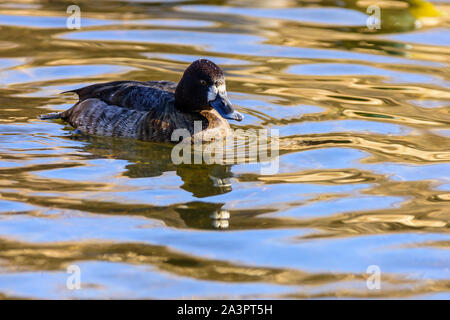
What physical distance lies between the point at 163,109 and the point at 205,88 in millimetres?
507

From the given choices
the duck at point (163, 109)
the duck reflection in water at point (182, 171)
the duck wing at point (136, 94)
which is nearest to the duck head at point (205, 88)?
the duck at point (163, 109)

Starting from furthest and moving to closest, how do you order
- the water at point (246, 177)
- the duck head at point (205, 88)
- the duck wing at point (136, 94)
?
the duck wing at point (136, 94) → the duck head at point (205, 88) → the water at point (246, 177)

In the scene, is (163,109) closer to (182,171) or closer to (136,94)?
(136,94)

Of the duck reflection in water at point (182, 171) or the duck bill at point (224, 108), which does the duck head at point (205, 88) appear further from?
the duck reflection in water at point (182, 171)

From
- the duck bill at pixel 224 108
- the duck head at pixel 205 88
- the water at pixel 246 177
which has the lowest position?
the water at pixel 246 177

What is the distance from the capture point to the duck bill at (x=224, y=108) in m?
7.96

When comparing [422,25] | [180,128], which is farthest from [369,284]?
[422,25]

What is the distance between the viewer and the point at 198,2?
14375 mm

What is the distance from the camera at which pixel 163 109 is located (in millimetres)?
8320

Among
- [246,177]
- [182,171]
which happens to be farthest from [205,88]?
[246,177]

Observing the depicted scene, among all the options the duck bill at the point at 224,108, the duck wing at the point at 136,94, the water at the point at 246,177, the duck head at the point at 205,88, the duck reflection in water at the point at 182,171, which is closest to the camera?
the water at the point at 246,177

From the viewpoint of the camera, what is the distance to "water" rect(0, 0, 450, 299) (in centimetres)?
543

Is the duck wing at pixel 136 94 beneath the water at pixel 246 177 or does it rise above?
above
